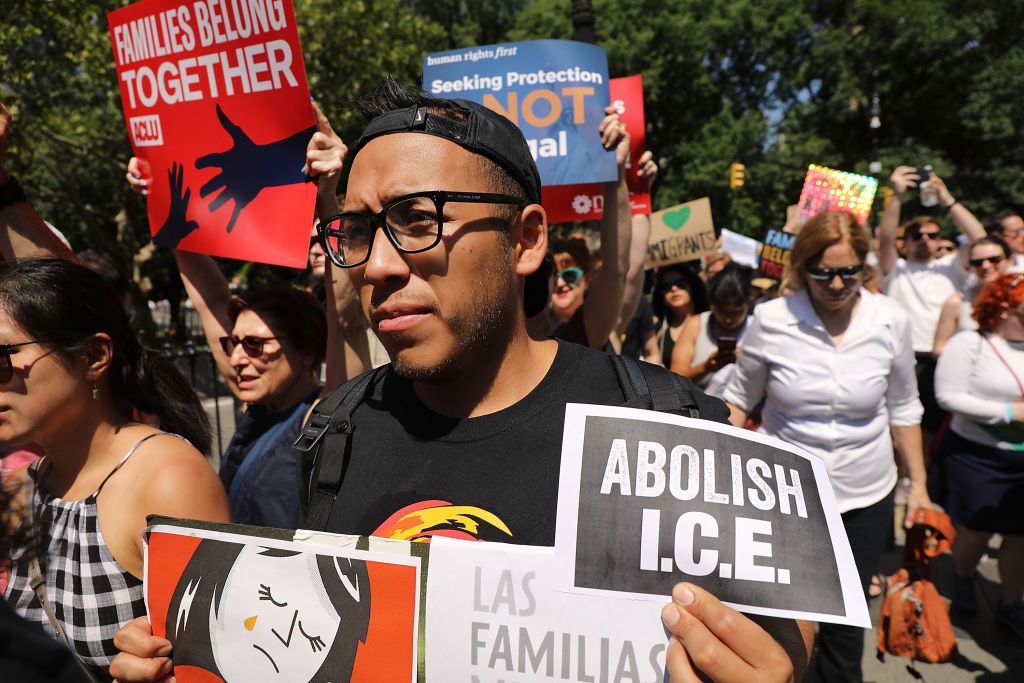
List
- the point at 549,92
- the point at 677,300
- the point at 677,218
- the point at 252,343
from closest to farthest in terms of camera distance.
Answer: the point at 252,343 < the point at 549,92 < the point at 677,300 < the point at 677,218

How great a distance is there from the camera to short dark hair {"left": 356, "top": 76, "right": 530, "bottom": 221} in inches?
58.1

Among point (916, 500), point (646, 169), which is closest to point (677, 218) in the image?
point (646, 169)

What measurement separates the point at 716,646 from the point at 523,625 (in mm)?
→ 297

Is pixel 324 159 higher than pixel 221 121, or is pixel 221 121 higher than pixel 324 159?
pixel 221 121

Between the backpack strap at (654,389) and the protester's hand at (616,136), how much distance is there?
61.1 inches

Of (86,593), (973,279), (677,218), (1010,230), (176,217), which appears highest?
(176,217)

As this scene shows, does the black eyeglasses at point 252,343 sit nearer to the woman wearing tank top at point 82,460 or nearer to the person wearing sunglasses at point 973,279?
the woman wearing tank top at point 82,460

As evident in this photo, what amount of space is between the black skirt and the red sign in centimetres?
236

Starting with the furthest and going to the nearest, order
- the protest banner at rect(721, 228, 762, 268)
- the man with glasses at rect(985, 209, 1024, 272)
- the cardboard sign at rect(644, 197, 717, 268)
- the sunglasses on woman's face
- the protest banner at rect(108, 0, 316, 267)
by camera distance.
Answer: the protest banner at rect(721, 228, 762, 268)
the cardboard sign at rect(644, 197, 717, 268)
the man with glasses at rect(985, 209, 1024, 272)
the sunglasses on woman's face
the protest banner at rect(108, 0, 316, 267)

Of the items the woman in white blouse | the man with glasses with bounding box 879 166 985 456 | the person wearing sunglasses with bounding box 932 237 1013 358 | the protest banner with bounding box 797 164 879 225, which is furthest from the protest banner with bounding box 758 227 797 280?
the woman in white blouse

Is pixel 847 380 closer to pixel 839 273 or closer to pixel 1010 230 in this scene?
pixel 839 273

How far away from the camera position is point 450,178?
1.42m

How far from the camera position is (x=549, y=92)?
10.3 ft

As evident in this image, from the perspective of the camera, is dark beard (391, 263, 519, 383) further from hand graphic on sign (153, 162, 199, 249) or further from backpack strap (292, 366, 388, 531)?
hand graphic on sign (153, 162, 199, 249)
